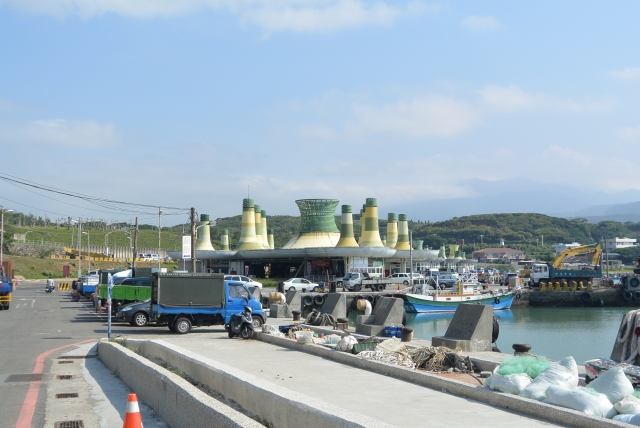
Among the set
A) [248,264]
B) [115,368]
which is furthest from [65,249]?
[115,368]

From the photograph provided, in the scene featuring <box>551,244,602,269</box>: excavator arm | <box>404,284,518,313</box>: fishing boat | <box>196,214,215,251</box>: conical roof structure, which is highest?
<box>196,214,215,251</box>: conical roof structure

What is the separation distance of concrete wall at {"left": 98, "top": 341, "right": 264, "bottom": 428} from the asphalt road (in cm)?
36

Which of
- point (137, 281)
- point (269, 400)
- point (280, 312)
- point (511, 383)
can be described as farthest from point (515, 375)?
point (137, 281)

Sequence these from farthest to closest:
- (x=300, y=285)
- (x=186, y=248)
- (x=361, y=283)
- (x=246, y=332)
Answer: (x=361, y=283), (x=300, y=285), (x=186, y=248), (x=246, y=332)

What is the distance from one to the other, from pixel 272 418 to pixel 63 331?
868 inches

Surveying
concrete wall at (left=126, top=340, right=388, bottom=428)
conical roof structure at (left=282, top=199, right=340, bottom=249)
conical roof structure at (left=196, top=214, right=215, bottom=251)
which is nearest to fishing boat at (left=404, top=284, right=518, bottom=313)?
conical roof structure at (left=282, top=199, right=340, bottom=249)

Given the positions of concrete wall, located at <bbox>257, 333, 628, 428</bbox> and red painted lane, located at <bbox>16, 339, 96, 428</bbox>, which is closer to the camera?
concrete wall, located at <bbox>257, 333, 628, 428</bbox>

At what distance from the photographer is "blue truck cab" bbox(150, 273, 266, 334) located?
2550cm

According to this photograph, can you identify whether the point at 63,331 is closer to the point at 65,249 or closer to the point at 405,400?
the point at 405,400

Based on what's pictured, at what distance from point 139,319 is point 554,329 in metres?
28.6

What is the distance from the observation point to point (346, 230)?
8181 cm

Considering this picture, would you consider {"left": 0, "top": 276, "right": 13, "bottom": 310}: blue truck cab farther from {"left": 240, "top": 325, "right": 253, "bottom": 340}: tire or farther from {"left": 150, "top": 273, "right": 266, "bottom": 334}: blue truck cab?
{"left": 240, "top": 325, "right": 253, "bottom": 340}: tire

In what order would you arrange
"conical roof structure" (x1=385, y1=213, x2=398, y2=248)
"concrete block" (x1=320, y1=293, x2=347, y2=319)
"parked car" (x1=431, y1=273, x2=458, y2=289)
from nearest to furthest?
"concrete block" (x1=320, y1=293, x2=347, y2=319)
"parked car" (x1=431, y1=273, x2=458, y2=289)
"conical roof structure" (x1=385, y1=213, x2=398, y2=248)

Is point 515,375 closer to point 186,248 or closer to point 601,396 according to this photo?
point 601,396
